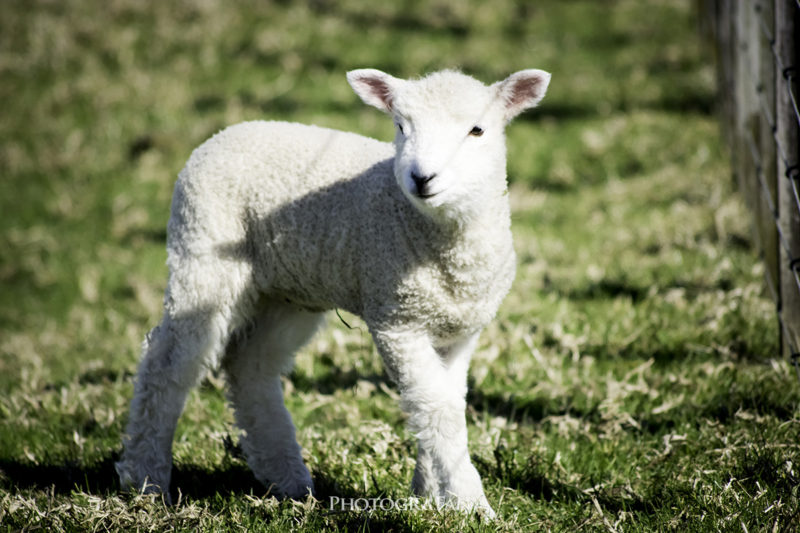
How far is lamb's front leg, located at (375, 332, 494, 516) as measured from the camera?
3.34 m

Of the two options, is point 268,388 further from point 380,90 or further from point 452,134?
point 452,134

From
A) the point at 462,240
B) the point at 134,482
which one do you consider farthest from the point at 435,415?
the point at 134,482

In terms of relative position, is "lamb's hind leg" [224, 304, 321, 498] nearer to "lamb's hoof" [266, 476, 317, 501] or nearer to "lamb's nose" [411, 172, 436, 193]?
"lamb's hoof" [266, 476, 317, 501]

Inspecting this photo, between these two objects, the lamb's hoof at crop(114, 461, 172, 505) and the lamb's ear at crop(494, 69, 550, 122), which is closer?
the lamb's ear at crop(494, 69, 550, 122)

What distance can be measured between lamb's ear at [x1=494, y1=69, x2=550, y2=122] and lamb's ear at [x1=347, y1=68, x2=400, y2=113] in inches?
18.2

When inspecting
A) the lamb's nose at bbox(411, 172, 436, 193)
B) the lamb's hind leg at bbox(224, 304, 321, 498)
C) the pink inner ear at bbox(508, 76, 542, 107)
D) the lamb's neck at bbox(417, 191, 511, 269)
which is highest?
the pink inner ear at bbox(508, 76, 542, 107)

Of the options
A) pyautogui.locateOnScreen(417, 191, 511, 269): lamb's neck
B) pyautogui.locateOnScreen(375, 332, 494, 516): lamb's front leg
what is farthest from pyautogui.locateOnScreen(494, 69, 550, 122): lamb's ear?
pyautogui.locateOnScreen(375, 332, 494, 516): lamb's front leg

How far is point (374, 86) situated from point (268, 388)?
1.66 m

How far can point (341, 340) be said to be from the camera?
5531mm

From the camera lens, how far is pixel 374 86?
359cm

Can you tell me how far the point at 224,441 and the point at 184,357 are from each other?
2.05 feet

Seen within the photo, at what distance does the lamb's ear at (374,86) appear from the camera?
3.51 m

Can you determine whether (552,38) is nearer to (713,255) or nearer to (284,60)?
(284,60)

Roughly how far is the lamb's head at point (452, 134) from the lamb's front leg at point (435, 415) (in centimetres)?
59
